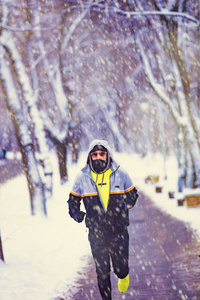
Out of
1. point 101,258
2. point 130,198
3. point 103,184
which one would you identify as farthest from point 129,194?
point 101,258

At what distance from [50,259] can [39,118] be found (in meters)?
5.54

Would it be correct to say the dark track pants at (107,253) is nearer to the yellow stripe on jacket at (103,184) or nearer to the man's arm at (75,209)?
the man's arm at (75,209)

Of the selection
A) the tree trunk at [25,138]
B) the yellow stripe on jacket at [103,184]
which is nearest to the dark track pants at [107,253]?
the yellow stripe on jacket at [103,184]

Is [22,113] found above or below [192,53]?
below

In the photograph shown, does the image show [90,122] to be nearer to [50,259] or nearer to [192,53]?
[192,53]

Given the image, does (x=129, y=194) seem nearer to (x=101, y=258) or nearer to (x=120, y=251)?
(x=120, y=251)

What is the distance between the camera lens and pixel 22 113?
11.3 meters

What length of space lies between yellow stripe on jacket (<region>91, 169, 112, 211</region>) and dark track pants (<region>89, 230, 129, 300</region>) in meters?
0.40

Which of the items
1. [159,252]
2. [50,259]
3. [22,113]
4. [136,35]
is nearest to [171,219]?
[159,252]

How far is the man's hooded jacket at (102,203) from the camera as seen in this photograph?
4586 mm

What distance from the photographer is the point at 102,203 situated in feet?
15.1

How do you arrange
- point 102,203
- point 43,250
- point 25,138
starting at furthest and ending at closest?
point 25,138, point 43,250, point 102,203

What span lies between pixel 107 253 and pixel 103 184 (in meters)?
0.81

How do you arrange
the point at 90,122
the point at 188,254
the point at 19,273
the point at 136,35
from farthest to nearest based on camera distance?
the point at 90,122, the point at 136,35, the point at 188,254, the point at 19,273
